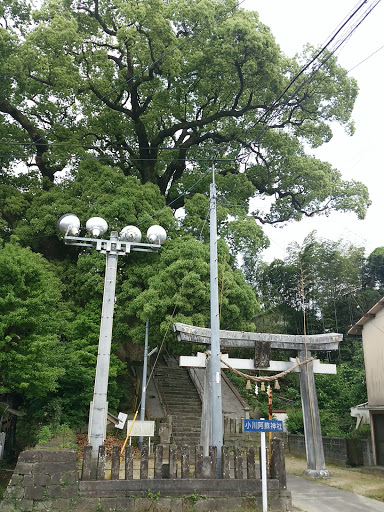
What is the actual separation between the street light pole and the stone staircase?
25.7ft

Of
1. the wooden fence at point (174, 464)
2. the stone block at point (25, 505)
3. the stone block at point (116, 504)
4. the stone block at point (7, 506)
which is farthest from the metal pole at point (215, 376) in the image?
the stone block at point (7, 506)

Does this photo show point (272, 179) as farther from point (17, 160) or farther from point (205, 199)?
point (17, 160)

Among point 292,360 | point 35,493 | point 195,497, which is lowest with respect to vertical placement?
point 195,497

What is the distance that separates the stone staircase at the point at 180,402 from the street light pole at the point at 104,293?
7837mm

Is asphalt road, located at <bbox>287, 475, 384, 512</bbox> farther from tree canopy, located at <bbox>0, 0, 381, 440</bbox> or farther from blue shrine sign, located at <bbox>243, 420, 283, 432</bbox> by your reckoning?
tree canopy, located at <bbox>0, 0, 381, 440</bbox>

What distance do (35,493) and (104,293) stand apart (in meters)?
3.83

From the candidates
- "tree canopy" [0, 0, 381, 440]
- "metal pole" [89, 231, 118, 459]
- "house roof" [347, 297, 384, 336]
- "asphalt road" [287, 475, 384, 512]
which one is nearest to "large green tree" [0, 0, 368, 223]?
"tree canopy" [0, 0, 381, 440]

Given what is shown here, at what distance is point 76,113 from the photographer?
70.4ft

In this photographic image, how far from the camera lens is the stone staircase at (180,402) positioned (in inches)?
611

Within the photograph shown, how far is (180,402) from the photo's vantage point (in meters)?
18.8

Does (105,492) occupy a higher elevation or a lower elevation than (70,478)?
lower

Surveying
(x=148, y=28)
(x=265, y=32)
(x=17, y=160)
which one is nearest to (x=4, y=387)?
(x=17, y=160)

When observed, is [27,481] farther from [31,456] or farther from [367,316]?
[367,316]

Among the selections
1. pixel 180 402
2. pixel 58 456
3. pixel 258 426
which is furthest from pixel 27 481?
pixel 180 402
